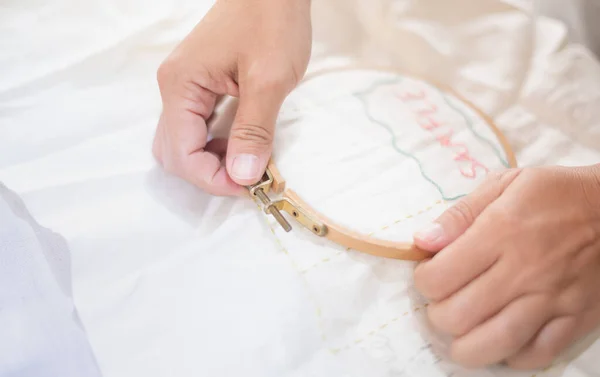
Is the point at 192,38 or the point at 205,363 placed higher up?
the point at 192,38

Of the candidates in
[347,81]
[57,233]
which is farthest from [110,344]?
[347,81]

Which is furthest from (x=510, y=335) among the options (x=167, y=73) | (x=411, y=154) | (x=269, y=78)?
(x=167, y=73)

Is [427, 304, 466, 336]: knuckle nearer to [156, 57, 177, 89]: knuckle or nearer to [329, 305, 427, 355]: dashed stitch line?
[329, 305, 427, 355]: dashed stitch line

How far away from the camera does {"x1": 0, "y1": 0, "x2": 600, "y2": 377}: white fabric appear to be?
617 millimetres

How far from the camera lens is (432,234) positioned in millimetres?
632

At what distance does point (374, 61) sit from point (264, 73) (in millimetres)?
357

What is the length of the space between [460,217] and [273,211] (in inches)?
9.2

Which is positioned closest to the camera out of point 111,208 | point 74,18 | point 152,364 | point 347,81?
point 152,364

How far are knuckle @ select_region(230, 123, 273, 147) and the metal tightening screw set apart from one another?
0.06 meters

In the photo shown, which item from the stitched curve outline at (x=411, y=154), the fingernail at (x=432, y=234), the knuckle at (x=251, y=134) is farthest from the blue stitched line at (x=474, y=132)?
the knuckle at (x=251, y=134)

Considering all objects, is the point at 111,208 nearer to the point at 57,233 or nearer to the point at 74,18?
the point at 57,233

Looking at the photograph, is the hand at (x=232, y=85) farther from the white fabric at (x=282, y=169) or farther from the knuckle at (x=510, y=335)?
the knuckle at (x=510, y=335)

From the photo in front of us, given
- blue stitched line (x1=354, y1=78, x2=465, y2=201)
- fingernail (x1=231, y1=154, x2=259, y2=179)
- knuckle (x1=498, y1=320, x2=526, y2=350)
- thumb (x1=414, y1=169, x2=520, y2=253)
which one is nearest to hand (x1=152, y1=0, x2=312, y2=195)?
fingernail (x1=231, y1=154, x2=259, y2=179)

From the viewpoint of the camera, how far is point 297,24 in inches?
30.8
